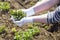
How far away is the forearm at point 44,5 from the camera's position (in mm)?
3311

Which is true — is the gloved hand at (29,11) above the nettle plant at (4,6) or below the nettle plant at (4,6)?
below

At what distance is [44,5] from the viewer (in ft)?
11.0

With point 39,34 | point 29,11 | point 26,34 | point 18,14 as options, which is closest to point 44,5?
point 29,11

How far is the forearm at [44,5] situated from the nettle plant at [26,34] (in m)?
0.41

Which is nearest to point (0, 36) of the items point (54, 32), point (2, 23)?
point (2, 23)

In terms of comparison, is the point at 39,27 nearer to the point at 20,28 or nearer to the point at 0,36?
the point at 20,28

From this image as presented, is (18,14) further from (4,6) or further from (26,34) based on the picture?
(26,34)

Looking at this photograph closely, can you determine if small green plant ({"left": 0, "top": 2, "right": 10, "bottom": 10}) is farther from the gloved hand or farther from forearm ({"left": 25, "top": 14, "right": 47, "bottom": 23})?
forearm ({"left": 25, "top": 14, "right": 47, "bottom": 23})

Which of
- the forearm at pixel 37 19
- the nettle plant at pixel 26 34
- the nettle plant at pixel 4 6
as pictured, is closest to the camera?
the nettle plant at pixel 26 34

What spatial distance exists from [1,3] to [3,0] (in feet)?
0.64

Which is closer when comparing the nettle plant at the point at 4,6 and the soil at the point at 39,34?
the soil at the point at 39,34

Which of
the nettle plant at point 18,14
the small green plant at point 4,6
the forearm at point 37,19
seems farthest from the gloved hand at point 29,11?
the small green plant at point 4,6

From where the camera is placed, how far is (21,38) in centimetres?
289

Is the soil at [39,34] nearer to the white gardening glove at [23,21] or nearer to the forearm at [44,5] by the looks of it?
the white gardening glove at [23,21]
